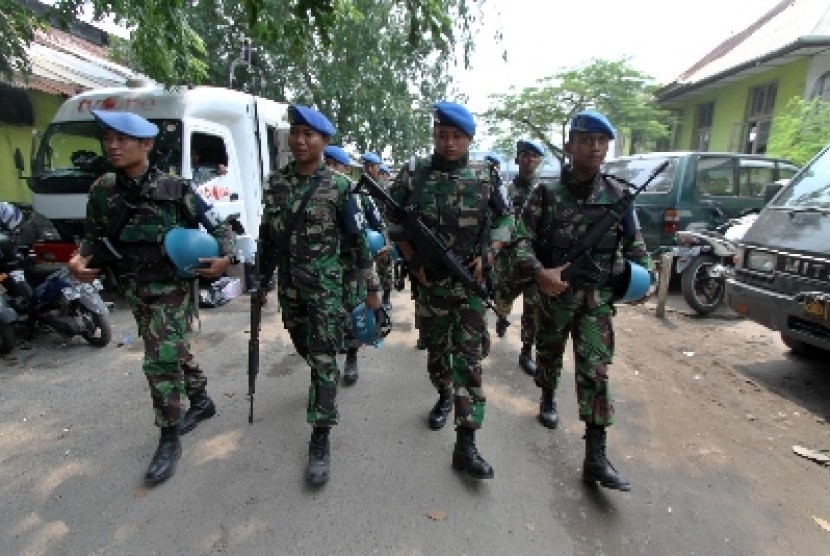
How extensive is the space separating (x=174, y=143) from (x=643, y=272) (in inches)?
193

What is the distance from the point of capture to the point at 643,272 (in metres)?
2.47

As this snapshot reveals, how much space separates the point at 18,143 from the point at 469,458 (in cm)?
1033

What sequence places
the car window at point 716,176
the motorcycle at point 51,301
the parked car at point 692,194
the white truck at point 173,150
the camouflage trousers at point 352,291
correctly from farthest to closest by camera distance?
the car window at point 716,176, the parked car at point 692,194, the white truck at point 173,150, the motorcycle at point 51,301, the camouflage trousers at point 352,291

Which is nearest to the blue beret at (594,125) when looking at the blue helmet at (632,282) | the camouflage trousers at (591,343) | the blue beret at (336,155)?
the blue helmet at (632,282)

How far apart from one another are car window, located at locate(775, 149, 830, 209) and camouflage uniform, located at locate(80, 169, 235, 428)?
4451 millimetres

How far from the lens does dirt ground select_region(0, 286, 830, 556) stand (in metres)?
2.16

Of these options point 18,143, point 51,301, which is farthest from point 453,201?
point 18,143

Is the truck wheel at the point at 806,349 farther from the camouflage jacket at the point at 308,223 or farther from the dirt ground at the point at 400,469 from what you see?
the camouflage jacket at the point at 308,223

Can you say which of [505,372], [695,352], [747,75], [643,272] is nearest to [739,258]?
[695,352]

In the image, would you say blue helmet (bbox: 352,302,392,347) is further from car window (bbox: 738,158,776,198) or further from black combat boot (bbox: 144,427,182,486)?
car window (bbox: 738,158,776,198)

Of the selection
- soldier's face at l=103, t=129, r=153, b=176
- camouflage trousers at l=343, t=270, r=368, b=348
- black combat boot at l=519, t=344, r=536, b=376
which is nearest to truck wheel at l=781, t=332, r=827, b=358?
black combat boot at l=519, t=344, r=536, b=376

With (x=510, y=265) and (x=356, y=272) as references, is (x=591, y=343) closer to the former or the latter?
(x=356, y=272)

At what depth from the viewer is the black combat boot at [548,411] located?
317 cm

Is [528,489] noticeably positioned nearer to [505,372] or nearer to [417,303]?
[417,303]
